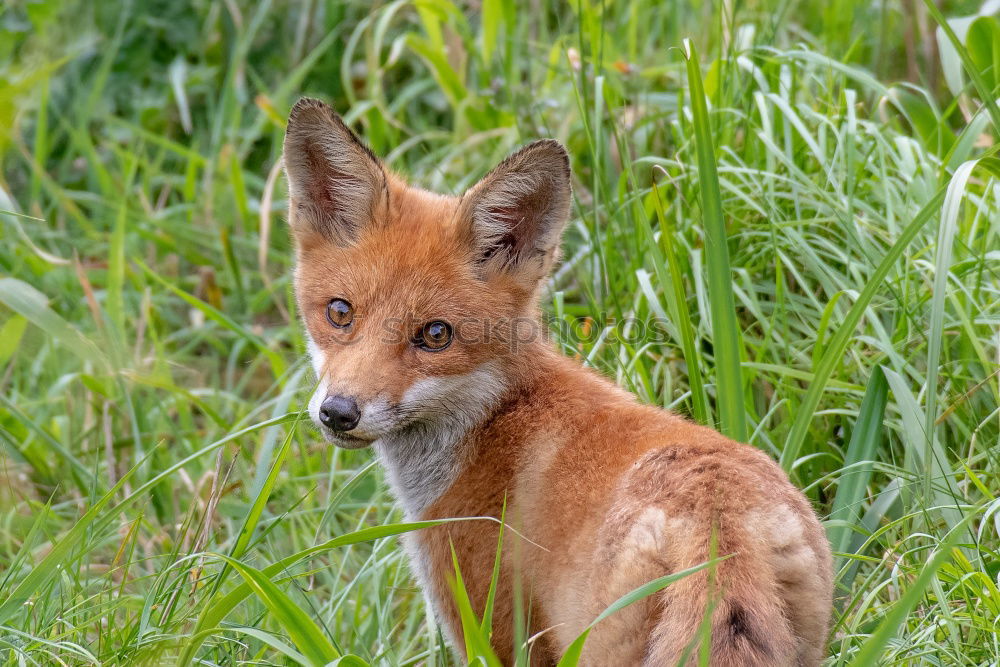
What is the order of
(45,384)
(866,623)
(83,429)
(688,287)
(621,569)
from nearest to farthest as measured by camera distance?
(621,569)
(866,623)
(688,287)
(83,429)
(45,384)

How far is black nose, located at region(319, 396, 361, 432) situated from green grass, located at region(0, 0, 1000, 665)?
0.33 ft

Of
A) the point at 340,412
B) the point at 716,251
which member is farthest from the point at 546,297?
the point at 340,412

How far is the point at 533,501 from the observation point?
11.7ft

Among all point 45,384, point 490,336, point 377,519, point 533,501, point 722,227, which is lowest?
point 377,519

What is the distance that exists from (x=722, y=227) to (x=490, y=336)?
92 centimetres

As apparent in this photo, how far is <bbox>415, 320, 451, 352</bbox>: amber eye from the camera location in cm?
386

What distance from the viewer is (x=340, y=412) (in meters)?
3.57

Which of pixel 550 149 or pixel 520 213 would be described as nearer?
pixel 550 149

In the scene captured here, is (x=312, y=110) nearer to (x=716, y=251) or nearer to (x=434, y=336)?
(x=434, y=336)

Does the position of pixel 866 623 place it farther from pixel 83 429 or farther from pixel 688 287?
pixel 83 429

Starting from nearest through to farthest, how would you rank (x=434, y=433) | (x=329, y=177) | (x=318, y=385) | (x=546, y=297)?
(x=318, y=385) → (x=434, y=433) → (x=329, y=177) → (x=546, y=297)

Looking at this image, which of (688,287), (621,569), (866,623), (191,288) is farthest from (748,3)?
(621,569)

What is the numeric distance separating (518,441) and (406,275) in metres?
0.72

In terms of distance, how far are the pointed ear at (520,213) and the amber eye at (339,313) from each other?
529mm
